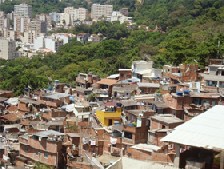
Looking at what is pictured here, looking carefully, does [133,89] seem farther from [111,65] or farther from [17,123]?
[111,65]

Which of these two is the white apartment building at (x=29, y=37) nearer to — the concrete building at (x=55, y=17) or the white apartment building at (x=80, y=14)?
the concrete building at (x=55, y=17)

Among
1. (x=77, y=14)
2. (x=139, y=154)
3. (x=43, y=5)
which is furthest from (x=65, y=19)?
(x=139, y=154)

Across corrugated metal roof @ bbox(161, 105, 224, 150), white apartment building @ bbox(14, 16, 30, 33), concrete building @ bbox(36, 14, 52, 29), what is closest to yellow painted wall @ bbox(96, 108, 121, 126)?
corrugated metal roof @ bbox(161, 105, 224, 150)

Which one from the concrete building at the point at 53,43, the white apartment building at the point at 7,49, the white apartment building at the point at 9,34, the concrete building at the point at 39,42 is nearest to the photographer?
the white apartment building at the point at 7,49

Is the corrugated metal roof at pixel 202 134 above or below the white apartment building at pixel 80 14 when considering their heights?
below

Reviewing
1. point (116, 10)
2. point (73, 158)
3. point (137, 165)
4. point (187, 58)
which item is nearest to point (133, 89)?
point (187, 58)

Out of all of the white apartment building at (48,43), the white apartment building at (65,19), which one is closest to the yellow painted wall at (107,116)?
the white apartment building at (48,43)
